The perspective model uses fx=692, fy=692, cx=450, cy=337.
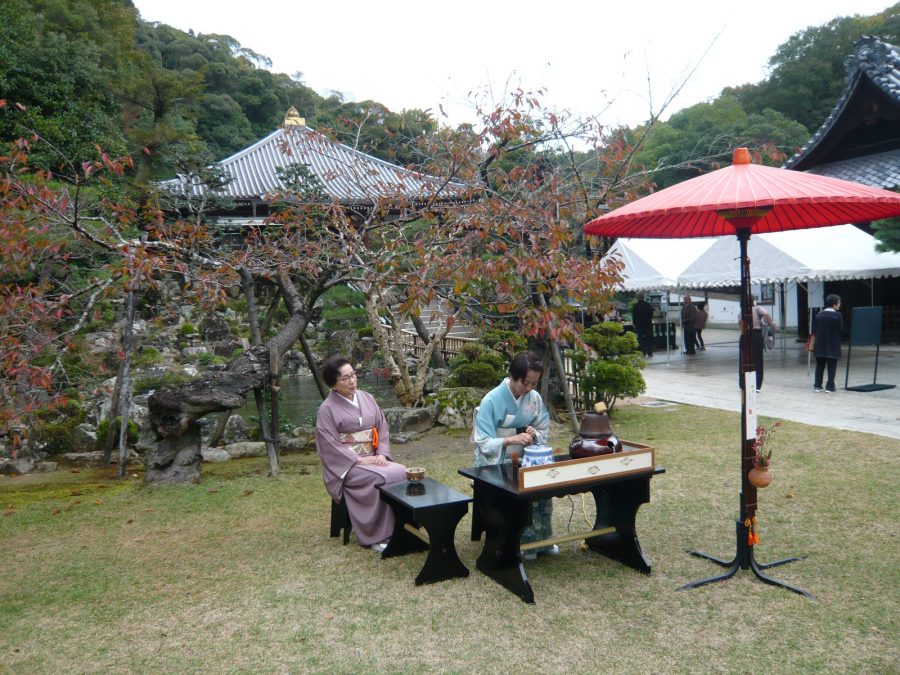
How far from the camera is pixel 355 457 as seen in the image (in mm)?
5180

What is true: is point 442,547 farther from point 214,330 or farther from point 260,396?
point 214,330

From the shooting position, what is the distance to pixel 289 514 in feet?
20.1

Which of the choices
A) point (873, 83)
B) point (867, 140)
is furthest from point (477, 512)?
point (867, 140)

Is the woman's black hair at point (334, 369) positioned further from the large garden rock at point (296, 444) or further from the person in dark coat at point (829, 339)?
the person in dark coat at point (829, 339)

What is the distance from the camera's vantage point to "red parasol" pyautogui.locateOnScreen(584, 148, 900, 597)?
379cm

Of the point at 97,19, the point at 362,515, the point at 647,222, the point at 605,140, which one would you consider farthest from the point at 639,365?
the point at 97,19

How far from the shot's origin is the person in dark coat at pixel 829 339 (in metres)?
10.8

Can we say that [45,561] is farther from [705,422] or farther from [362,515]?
[705,422]

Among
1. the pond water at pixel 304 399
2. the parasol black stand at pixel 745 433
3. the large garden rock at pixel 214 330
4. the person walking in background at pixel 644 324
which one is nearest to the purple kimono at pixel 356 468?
the parasol black stand at pixel 745 433

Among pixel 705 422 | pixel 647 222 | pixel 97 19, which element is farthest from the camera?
pixel 97 19

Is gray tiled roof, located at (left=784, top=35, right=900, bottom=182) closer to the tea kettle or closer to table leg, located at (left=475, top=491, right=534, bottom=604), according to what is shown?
the tea kettle

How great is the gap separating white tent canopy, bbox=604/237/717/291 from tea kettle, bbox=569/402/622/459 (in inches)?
441

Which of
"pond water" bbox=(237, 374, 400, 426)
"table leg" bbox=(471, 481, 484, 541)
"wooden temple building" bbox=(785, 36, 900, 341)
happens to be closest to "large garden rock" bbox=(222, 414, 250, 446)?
"pond water" bbox=(237, 374, 400, 426)

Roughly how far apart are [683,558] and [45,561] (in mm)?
4624
